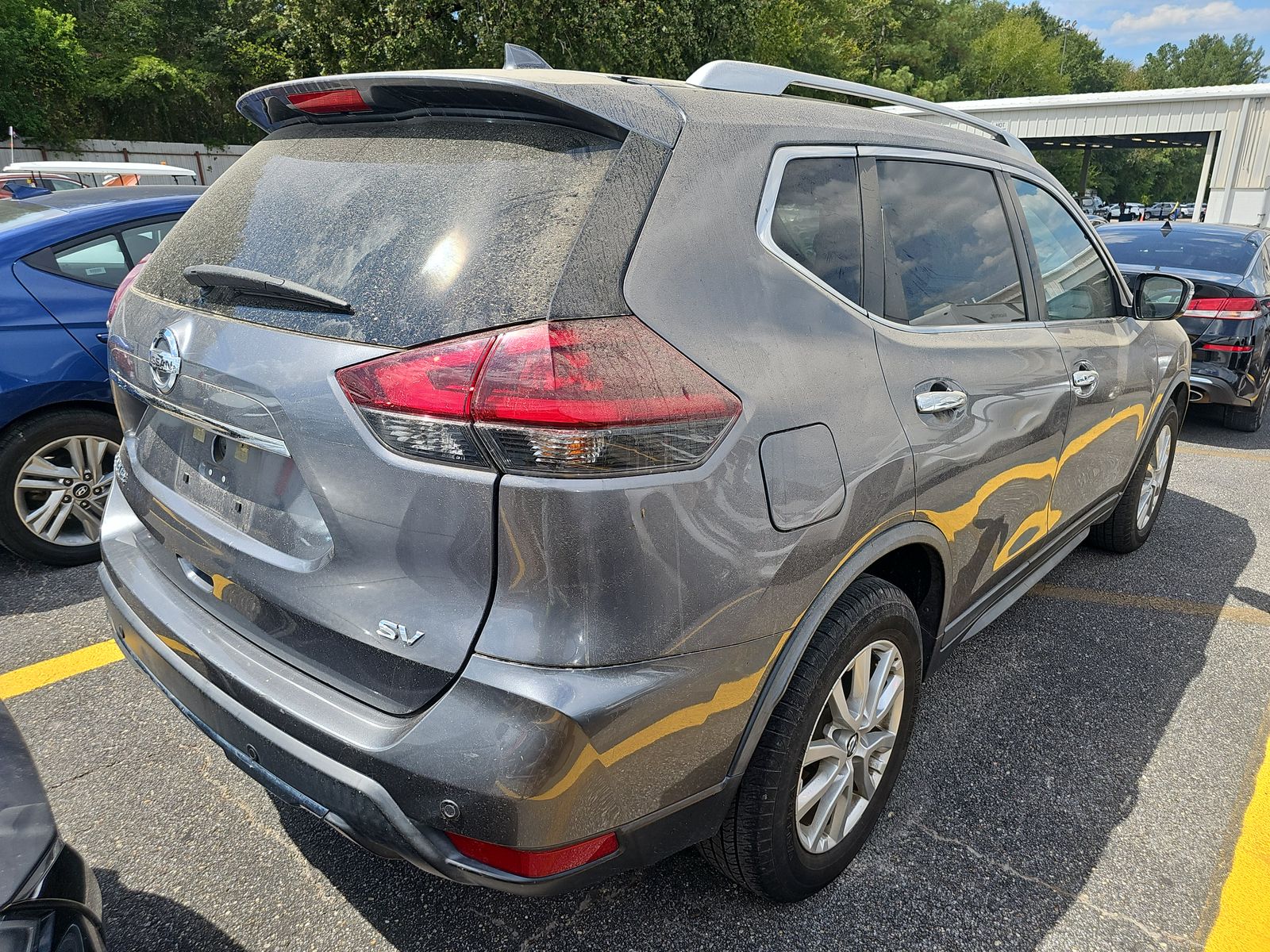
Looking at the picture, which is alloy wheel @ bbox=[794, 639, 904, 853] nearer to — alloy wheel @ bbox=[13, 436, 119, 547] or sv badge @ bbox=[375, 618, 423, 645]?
sv badge @ bbox=[375, 618, 423, 645]

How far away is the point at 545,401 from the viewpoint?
139 cm

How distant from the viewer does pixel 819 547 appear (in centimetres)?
175

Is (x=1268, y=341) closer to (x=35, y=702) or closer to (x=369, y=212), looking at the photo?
(x=369, y=212)

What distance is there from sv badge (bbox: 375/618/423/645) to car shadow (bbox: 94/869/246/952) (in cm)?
101

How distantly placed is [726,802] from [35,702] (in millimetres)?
2453

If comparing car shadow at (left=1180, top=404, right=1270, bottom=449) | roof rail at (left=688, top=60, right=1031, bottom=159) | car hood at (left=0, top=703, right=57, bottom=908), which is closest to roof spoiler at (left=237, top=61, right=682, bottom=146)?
roof rail at (left=688, top=60, right=1031, bottom=159)

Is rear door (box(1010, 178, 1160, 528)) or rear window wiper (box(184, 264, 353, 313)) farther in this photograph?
rear door (box(1010, 178, 1160, 528))

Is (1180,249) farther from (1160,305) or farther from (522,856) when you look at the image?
(522,856)

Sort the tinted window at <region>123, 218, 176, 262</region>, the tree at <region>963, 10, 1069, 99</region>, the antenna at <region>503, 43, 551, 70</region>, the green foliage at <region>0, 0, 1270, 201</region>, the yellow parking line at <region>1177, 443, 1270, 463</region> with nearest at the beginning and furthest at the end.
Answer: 1. the antenna at <region>503, 43, 551, 70</region>
2. the tinted window at <region>123, 218, 176, 262</region>
3. the yellow parking line at <region>1177, 443, 1270, 463</region>
4. the green foliage at <region>0, 0, 1270, 201</region>
5. the tree at <region>963, 10, 1069, 99</region>

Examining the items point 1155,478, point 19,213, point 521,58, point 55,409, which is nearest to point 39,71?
point 19,213

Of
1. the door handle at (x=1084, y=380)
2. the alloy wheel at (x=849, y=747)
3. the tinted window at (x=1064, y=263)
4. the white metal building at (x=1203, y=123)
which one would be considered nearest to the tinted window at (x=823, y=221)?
the alloy wheel at (x=849, y=747)

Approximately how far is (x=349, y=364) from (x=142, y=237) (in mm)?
3448

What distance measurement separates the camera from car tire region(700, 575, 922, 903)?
1818 mm

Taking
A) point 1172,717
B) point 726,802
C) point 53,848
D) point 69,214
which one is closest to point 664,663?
point 726,802
